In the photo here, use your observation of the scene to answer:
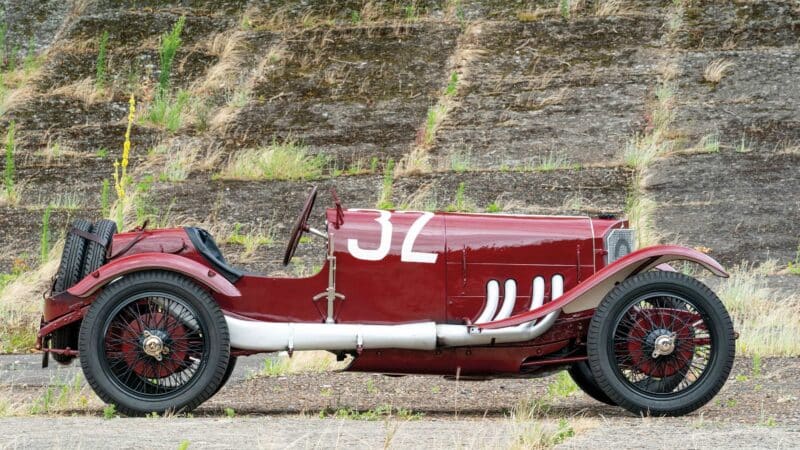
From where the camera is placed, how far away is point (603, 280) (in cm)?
768

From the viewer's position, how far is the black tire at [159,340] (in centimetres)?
763

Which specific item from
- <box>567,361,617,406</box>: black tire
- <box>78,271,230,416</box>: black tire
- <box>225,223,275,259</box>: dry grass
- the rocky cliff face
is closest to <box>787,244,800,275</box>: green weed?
the rocky cliff face

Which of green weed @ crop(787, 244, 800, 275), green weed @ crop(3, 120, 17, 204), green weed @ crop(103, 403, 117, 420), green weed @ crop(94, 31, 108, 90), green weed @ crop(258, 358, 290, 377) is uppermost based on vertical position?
green weed @ crop(94, 31, 108, 90)

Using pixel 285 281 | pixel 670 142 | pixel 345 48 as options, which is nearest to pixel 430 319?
pixel 285 281

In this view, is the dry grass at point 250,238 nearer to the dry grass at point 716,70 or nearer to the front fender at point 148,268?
the front fender at point 148,268

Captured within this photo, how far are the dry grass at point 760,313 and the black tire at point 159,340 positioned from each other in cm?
475

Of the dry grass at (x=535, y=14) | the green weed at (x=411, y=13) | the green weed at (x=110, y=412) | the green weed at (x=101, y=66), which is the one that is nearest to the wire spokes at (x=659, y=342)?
the green weed at (x=110, y=412)

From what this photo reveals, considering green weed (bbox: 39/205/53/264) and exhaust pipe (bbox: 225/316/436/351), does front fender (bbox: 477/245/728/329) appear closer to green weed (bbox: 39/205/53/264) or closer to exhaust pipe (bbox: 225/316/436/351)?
exhaust pipe (bbox: 225/316/436/351)

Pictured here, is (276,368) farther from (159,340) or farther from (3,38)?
(3,38)

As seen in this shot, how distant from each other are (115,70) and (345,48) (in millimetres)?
3990

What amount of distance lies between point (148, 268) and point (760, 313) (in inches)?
256

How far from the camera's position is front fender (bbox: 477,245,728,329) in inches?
301

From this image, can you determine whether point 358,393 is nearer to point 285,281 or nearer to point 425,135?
point 285,281

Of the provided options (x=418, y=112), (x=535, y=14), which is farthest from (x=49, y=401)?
(x=535, y=14)
